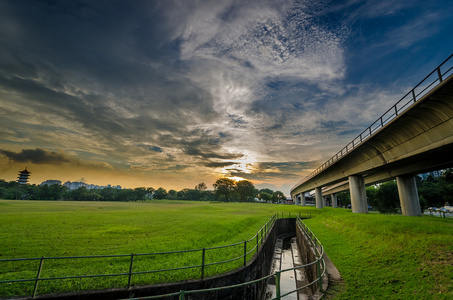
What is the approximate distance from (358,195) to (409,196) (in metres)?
6.38

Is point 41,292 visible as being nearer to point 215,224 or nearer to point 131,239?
point 131,239

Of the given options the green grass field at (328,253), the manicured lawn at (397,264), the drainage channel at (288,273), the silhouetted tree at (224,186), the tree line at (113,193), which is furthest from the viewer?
the silhouetted tree at (224,186)

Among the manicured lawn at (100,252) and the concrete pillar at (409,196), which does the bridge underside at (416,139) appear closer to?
the concrete pillar at (409,196)

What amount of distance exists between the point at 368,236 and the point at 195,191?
16838 centimetres

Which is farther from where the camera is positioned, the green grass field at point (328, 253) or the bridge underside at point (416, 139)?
the bridge underside at point (416, 139)

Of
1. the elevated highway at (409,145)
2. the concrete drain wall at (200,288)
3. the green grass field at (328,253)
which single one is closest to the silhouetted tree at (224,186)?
the elevated highway at (409,145)

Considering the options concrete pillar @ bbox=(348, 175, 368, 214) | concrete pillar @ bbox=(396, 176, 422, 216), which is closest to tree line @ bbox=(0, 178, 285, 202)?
concrete pillar @ bbox=(348, 175, 368, 214)

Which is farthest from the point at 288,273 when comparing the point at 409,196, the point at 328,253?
the point at 409,196

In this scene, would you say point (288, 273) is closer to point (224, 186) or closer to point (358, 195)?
point (358, 195)

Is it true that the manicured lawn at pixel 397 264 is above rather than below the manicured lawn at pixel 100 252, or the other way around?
above

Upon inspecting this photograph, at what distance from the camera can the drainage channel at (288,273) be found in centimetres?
1290

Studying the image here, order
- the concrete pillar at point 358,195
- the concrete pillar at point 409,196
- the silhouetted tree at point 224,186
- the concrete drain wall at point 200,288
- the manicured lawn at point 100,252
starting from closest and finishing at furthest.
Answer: the concrete drain wall at point 200,288 → the manicured lawn at point 100,252 → the concrete pillar at point 409,196 → the concrete pillar at point 358,195 → the silhouetted tree at point 224,186

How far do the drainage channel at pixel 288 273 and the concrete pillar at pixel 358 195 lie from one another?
42.5 ft

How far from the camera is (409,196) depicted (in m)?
30.1
